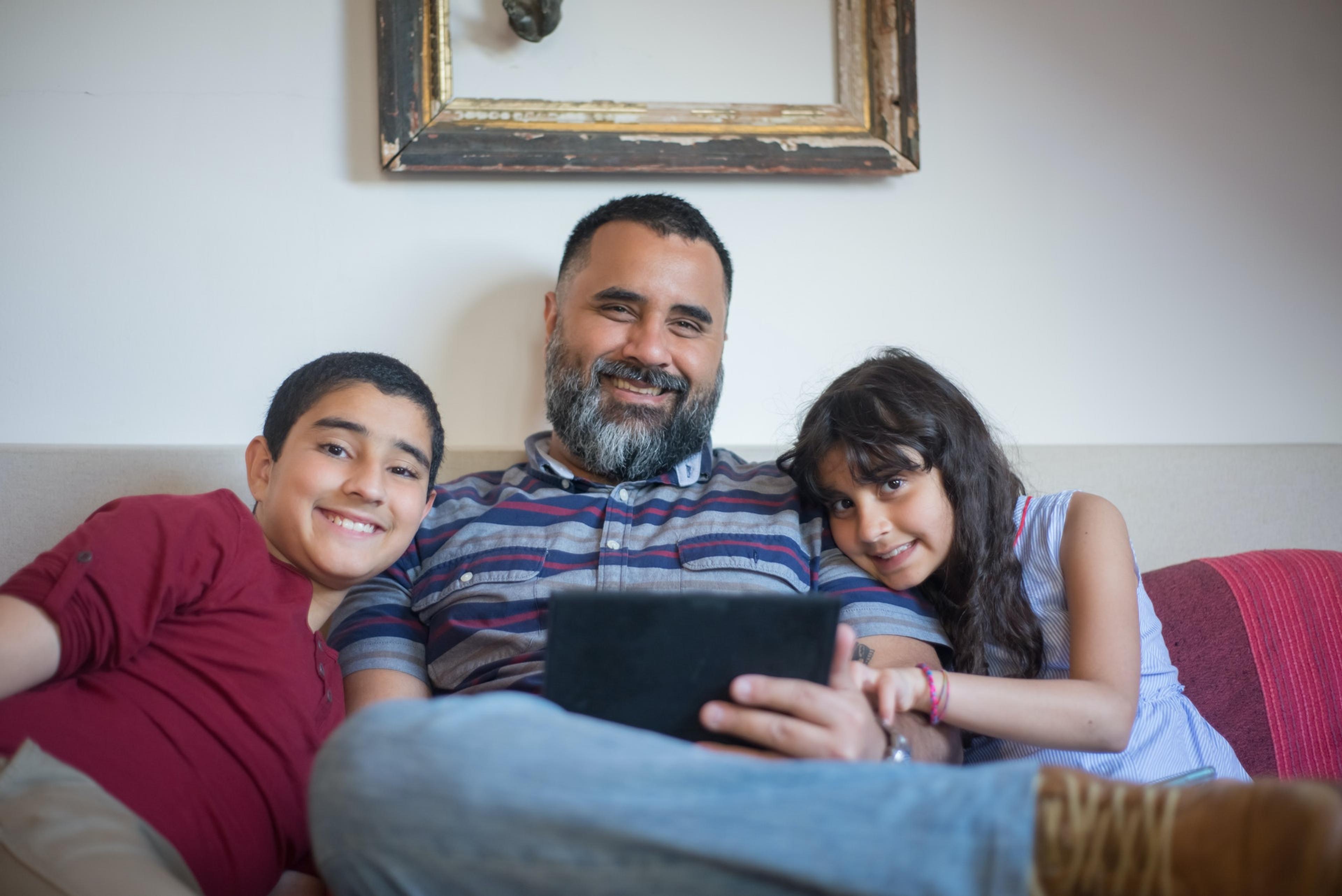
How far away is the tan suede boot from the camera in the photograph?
0.65 m

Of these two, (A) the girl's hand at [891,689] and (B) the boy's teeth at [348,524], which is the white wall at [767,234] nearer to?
(B) the boy's teeth at [348,524]

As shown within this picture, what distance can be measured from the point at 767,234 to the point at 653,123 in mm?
313

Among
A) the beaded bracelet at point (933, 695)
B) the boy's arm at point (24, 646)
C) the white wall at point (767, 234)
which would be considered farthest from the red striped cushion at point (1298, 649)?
the boy's arm at point (24, 646)

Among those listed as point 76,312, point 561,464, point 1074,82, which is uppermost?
point 1074,82

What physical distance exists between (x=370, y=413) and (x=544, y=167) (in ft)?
2.26

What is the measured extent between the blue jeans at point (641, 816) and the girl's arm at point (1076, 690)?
399 millimetres

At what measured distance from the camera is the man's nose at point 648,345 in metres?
1.61

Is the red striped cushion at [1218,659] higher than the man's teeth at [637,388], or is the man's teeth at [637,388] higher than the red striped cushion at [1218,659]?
the man's teeth at [637,388]

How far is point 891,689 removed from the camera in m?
1.13

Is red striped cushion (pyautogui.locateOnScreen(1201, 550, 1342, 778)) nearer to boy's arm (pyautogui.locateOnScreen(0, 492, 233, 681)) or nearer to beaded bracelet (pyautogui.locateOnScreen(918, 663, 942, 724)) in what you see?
beaded bracelet (pyautogui.locateOnScreen(918, 663, 942, 724))

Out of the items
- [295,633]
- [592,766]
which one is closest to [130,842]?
[295,633]

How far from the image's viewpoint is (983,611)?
1.37 meters

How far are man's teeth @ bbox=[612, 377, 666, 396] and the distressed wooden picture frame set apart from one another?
45cm

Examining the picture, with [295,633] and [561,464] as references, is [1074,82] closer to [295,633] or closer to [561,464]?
[561,464]
